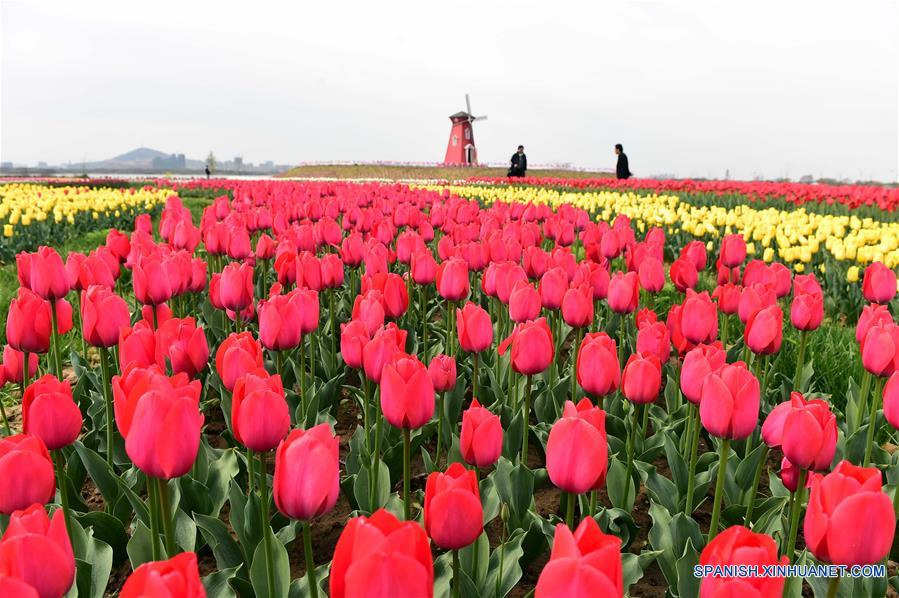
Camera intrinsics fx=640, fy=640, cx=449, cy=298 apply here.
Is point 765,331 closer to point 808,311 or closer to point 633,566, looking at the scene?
point 808,311

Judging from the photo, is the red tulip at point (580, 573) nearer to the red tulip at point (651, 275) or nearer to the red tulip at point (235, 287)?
the red tulip at point (235, 287)

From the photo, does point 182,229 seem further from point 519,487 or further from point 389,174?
point 389,174

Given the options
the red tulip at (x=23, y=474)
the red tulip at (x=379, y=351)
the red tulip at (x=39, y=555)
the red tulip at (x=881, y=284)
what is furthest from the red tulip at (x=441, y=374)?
the red tulip at (x=881, y=284)

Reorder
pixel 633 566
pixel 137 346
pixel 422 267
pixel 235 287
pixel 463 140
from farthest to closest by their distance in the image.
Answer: pixel 463 140 → pixel 422 267 → pixel 235 287 → pixel 137 346 → pixel 633 566

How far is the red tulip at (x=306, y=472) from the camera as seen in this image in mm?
1272

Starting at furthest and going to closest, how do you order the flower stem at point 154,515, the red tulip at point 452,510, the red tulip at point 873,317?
the red tulip at point 873,317, the flower stem at point 154,515, the red tulip at point 452,510

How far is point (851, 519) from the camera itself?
1.20 meters

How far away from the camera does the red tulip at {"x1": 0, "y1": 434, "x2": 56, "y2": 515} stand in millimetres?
1369

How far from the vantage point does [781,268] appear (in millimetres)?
3537

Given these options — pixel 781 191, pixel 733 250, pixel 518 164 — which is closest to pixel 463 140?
pixel 518 164

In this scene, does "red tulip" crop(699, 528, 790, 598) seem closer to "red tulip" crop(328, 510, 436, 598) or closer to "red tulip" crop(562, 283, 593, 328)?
"red tulip" crop(328, 510, 436, 598)

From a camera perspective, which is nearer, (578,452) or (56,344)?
(578,452)

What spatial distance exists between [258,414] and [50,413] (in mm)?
584

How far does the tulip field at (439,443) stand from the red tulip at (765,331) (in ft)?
0.04
